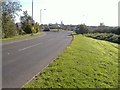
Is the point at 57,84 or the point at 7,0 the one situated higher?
the point at 7,0

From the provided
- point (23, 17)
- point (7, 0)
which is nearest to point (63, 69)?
point (7, 0)

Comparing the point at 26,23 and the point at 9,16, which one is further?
the point at 26,23

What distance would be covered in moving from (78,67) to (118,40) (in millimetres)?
39798

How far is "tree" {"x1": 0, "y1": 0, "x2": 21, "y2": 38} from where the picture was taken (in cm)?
5091

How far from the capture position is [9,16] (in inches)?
2132

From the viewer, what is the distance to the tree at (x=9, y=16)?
167 ft

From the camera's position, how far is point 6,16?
5278 centimetres

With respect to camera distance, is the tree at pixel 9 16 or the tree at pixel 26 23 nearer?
the tree at pixel 9 16

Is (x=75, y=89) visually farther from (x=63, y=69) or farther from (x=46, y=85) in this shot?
(x=63, y=69)

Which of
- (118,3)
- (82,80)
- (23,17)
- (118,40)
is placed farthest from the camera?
(23,17)

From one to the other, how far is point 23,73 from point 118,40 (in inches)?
1644

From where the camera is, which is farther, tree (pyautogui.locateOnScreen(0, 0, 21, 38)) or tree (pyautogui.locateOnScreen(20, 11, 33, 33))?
tree (pyautogui.locateOnScreen(20, 11, 33, 33))

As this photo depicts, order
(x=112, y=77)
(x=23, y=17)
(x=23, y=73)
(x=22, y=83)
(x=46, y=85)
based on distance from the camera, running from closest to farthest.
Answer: (x=46, y=85)
(x=22, y=83)
(x=23, y=73)
(x=112, y=77)
(x=23, y=17)

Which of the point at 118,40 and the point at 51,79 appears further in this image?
the point at 118,40
